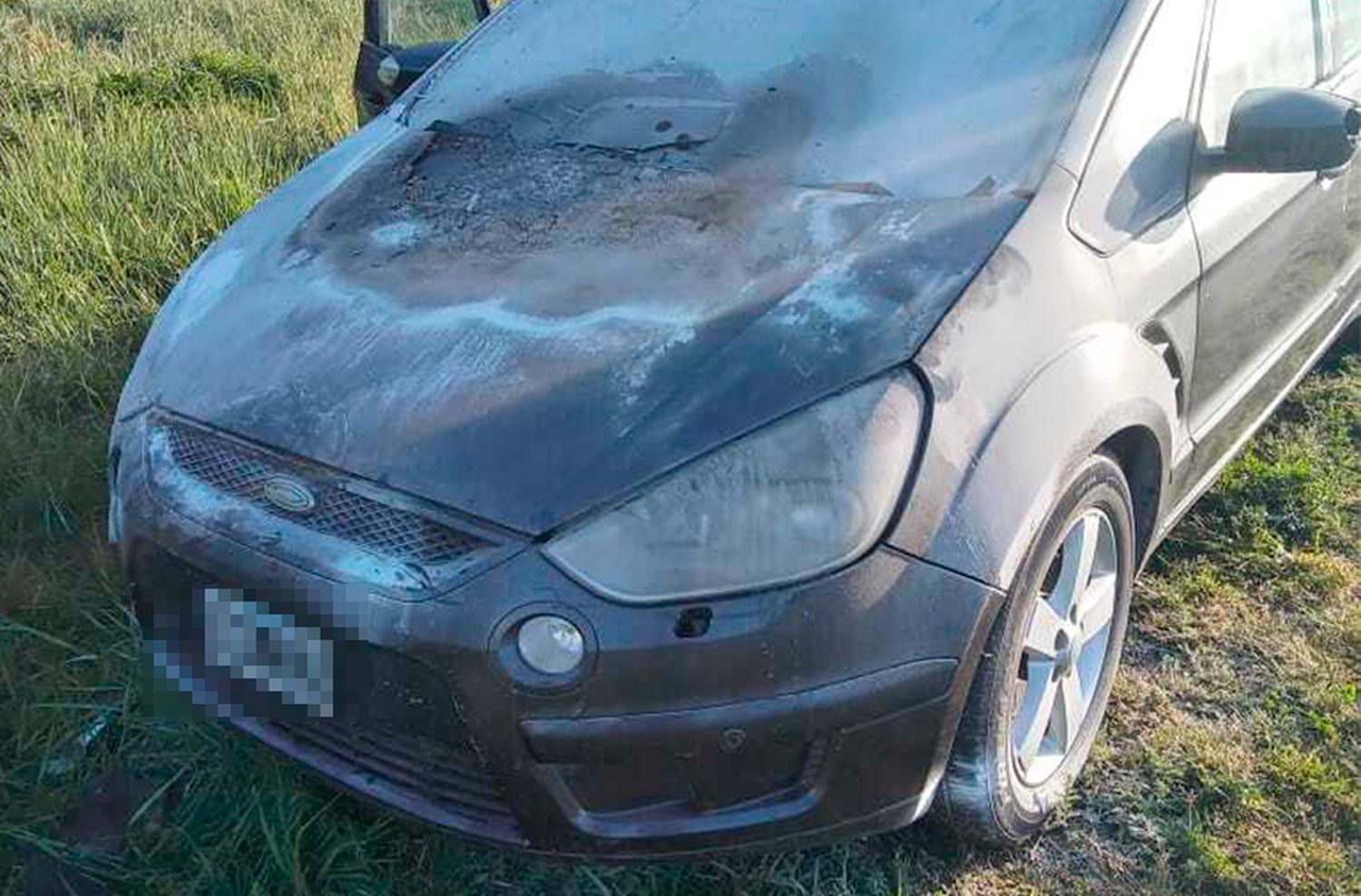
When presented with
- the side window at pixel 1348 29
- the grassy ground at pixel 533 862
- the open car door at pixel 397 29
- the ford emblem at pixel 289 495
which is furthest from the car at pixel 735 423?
the open car door at pixel 397 29

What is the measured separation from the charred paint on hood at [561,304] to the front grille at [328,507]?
0.04 meters

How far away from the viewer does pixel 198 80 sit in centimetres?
659

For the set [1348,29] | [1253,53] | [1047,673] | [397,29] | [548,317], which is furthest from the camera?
[397,29]

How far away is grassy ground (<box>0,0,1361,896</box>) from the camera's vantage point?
2193mm

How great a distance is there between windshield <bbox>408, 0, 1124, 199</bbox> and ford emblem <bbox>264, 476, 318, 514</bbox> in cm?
101

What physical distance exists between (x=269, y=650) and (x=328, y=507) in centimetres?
24

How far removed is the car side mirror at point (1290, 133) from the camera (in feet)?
7.50

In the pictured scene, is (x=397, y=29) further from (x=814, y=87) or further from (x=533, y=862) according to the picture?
(x=533, y=862)

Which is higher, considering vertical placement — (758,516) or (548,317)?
(548,317)

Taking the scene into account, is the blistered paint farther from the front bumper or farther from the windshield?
the front bumper

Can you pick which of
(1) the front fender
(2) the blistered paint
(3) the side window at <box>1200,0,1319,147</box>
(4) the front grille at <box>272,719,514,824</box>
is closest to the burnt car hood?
(2) the blistered paint

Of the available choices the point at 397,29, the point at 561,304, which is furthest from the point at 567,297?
the point at 397,29

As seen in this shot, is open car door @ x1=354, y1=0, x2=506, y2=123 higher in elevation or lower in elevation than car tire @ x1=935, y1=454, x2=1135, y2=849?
higher

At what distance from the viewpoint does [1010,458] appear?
6.10ft
